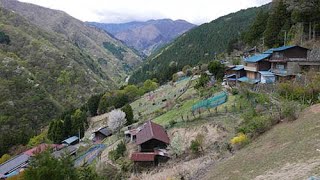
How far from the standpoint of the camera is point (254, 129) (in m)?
21.7

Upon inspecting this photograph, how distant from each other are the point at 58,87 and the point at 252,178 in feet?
318

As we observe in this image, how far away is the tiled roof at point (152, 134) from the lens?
2892 centimetres

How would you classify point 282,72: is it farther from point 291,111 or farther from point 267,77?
point 291,111

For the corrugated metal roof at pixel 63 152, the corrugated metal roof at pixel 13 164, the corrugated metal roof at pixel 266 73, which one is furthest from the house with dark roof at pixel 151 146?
the corrugated metal roof at pixel 13 164

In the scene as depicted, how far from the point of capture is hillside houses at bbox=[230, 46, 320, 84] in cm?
3409

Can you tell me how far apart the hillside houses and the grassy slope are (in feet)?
44.5

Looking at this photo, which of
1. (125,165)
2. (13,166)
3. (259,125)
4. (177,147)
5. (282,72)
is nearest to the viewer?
(259,125)

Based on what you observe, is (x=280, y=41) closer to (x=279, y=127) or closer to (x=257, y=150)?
(x=279, y=127)

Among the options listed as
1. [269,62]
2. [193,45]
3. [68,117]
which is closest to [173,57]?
[193,45]

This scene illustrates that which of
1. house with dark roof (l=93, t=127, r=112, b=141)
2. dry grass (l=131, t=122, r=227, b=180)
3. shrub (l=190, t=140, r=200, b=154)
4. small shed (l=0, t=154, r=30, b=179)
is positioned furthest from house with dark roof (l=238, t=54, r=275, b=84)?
small shed (l=0, t=154, r=30, b=179)

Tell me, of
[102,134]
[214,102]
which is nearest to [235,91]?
[214,102]

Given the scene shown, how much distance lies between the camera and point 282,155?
15.3m

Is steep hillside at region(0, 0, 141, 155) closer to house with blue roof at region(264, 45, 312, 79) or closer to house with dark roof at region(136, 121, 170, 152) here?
house with dark roof at region(136, 121, 170, 152)

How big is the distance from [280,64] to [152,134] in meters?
17.8
